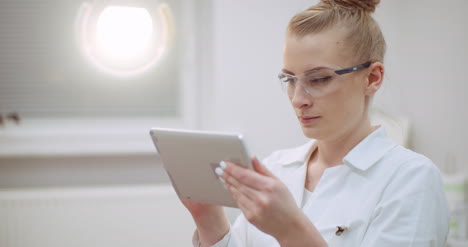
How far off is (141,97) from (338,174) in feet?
6.32

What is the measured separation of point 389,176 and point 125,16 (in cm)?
186

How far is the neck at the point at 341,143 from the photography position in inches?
45.7

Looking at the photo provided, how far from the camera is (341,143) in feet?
3.88

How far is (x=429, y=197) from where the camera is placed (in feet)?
3.14

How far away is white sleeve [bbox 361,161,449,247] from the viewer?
3.08ft

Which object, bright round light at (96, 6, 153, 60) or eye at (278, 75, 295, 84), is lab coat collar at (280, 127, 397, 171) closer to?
eye at (278, 75, 295, 84)

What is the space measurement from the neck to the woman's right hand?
311 mm

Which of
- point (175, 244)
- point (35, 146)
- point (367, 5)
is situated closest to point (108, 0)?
point (35, 146)

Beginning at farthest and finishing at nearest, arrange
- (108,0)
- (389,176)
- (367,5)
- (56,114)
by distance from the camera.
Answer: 1. (56,114)
2. (108,0)
3. (367,5)
4. (389,176)

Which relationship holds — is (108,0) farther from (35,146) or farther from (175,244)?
(175,244)

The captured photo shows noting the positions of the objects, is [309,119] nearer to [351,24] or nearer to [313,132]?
[313,132]

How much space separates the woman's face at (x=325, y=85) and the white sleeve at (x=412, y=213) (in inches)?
7.7

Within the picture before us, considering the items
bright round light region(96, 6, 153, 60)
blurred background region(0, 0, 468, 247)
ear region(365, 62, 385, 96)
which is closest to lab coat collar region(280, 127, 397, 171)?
ear region(365, 62, 385, 96)

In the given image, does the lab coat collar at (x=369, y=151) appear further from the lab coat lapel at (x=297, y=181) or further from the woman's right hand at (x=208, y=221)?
the woman's right hand at (x=208, y=221)
